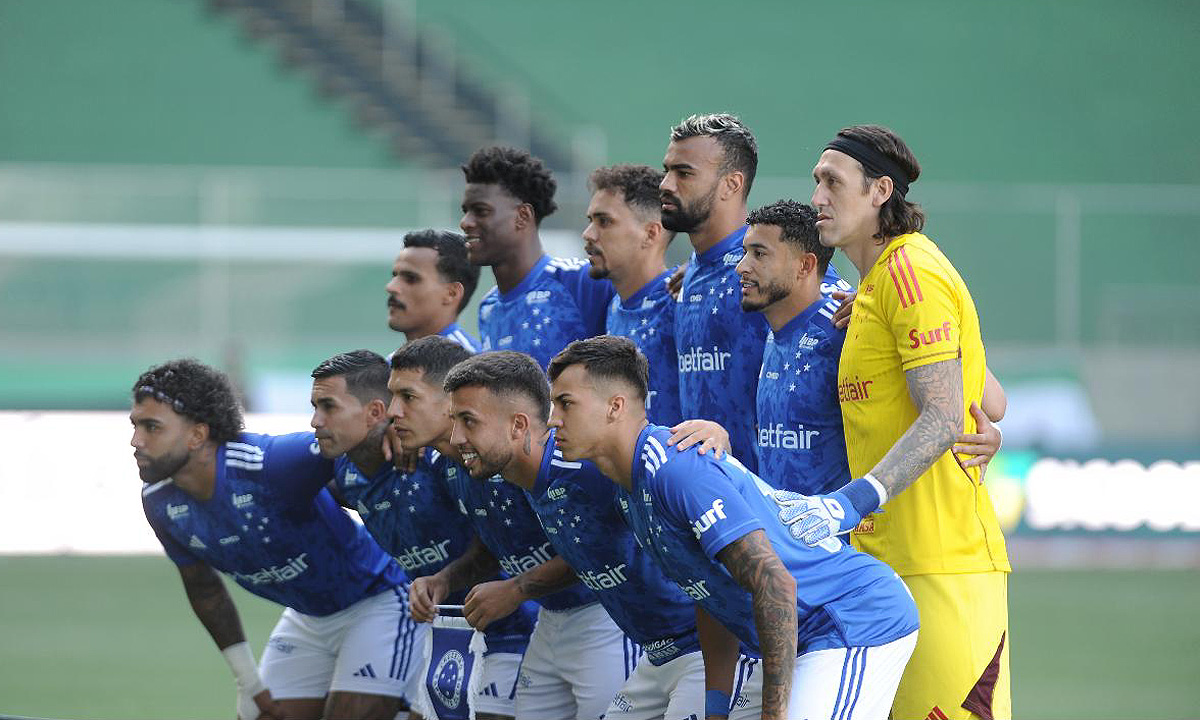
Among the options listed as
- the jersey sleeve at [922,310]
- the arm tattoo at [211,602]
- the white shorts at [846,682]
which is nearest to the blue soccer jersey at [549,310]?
the arm tattoo at [211,602]

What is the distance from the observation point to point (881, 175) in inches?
198

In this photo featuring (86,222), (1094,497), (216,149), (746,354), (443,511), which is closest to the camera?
(746,354)

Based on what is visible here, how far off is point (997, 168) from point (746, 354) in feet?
59.4

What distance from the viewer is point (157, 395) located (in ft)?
21.6

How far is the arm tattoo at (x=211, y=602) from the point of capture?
684 centimetres

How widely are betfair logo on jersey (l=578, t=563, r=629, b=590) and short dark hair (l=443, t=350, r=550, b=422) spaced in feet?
1.77

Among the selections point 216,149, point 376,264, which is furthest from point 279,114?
point 376,264

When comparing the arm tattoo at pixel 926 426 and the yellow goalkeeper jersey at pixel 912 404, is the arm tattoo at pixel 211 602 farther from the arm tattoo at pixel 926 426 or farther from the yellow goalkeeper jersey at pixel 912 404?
the arm tattoo at pixel 926 426

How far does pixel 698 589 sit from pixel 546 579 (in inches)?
38.5

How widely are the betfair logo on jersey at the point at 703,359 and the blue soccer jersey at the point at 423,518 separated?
105 centimetres

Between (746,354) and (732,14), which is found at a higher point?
(732,14)

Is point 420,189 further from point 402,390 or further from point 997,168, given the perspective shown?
point 402,390

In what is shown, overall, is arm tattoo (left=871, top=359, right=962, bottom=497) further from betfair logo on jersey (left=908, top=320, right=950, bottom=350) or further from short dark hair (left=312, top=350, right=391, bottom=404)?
short dark hair (left=312, top=350, right=391, bottom=404)

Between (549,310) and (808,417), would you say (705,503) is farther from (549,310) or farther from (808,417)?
(549,310)
